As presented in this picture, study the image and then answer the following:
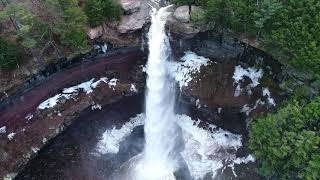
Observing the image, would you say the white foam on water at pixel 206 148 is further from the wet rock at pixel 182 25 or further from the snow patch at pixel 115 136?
the wet rock at pixel 182 25

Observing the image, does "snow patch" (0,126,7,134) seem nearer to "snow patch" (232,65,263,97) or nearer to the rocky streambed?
the rocky streambed

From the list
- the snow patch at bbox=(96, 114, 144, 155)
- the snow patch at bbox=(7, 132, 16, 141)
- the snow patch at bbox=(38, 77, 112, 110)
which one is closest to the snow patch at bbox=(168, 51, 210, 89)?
the snow patch at bbox=(96, 114, 144, 155)

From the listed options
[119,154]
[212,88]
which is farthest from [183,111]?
[119,154]

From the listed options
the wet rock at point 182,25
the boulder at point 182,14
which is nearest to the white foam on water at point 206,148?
the wet rock at point 182,25

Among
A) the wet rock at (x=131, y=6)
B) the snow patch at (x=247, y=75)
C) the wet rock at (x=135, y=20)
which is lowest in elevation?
the snow patch at (x=247, y=75)

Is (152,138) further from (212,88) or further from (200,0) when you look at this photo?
(200,0)

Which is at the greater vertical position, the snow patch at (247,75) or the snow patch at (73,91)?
the snow patch at (247,75)

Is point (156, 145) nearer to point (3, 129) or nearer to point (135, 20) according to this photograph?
point (135, 20)
